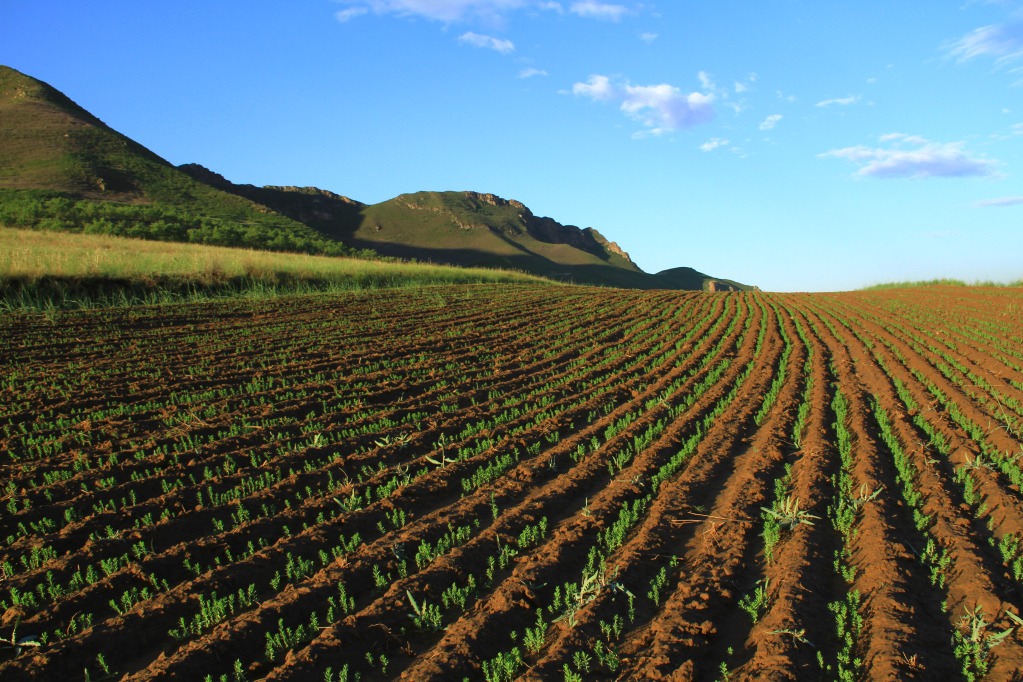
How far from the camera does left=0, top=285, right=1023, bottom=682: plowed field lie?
3781 mm

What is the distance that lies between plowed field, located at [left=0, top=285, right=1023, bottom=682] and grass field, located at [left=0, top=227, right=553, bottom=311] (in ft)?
16.2

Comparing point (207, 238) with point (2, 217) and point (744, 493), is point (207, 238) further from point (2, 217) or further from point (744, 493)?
point (744, 493)

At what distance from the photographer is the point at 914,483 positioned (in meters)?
6.18

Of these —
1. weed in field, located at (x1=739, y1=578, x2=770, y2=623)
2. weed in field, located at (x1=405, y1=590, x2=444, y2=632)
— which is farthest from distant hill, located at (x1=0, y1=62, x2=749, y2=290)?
weed in field, located at (x1=739, y1=578, x2=770, y2=623)

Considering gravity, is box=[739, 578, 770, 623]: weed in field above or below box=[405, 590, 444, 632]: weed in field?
above

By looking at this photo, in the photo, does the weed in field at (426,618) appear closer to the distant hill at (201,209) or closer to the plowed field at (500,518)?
the plowed field at (500,518)

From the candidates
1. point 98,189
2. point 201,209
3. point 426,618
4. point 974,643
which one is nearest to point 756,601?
point 974,643

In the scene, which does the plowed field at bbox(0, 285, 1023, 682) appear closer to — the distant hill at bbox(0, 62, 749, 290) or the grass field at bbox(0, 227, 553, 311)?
the grass field at bbox(0, 227, 553, 311)

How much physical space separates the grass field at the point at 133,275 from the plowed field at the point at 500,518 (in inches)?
195

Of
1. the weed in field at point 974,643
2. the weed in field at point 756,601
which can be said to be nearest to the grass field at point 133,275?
the weed in field at point 756,601

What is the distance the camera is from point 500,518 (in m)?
5.47

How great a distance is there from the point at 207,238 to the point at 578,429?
39096mm

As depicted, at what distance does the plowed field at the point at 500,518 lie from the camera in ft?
12.4

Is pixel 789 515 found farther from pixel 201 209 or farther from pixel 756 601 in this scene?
pixel 201 209
